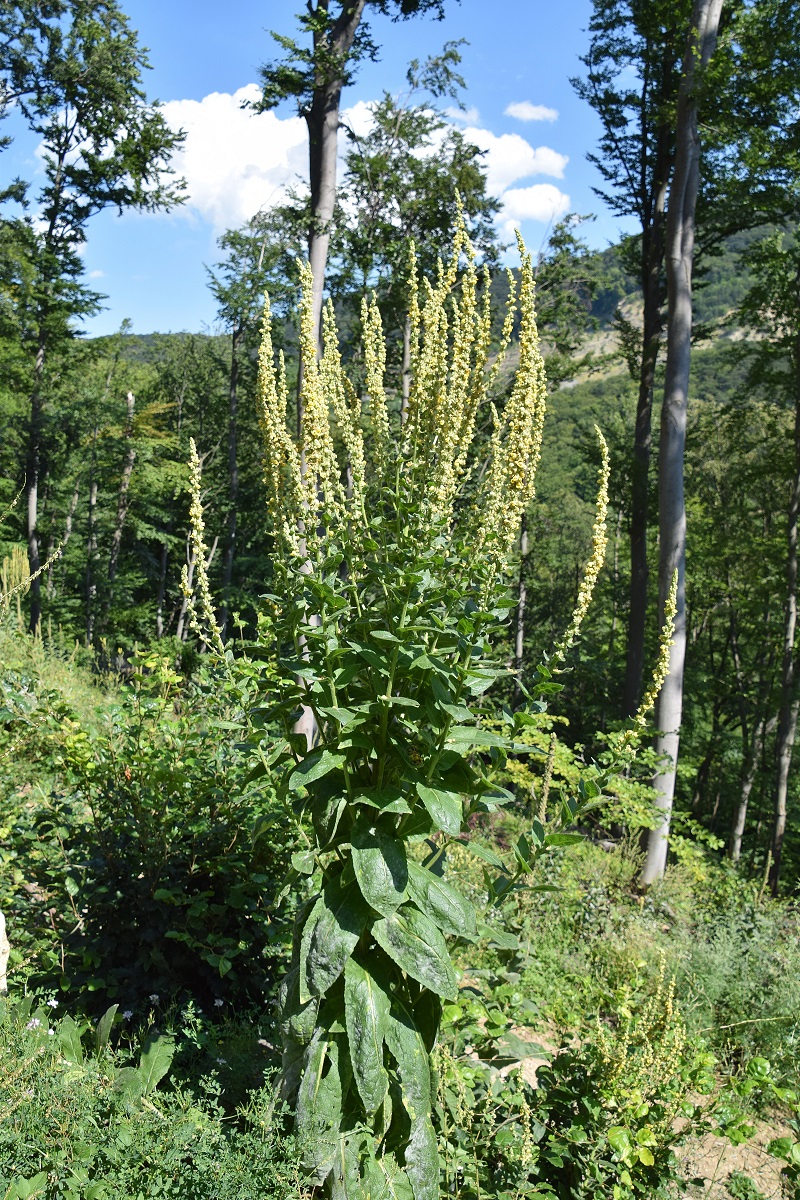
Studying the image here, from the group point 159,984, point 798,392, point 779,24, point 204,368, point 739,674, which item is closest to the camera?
point 159,984

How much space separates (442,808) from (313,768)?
38cm

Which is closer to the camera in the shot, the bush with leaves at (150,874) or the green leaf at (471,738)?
the green leaf at (471,738)

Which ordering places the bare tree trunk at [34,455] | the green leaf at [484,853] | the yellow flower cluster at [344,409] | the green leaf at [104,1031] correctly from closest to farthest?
the green leaf at [484,853] < the yellow flower cluster at [344,409] < the green leaf at [104,1031] < the bare tree trunk at [34,455]

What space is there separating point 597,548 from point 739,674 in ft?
54.1

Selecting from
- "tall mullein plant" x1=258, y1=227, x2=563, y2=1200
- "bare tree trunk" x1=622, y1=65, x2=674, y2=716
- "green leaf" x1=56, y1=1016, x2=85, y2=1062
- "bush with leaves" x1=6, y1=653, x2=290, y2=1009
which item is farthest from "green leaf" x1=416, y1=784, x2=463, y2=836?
"bare tree trunk" x1=622, y1=65, x2=674, y2=716

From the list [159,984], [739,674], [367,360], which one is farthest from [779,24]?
[739,674]

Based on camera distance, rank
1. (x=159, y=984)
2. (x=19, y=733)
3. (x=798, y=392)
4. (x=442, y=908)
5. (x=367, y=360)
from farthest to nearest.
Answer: (x=798, y=392) → (x=19, y=733) → (x=159, y=984) → (x=367, y=360) → (x=442, y=908)

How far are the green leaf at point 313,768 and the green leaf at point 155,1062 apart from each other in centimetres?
124

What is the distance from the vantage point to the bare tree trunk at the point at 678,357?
7883 millimetres

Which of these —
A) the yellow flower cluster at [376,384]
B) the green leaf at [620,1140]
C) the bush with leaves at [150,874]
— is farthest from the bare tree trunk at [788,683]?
the yellow flower cluster at [376,384]

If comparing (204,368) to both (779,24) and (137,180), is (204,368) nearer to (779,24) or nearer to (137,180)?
(137,180)

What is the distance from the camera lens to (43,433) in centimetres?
1764

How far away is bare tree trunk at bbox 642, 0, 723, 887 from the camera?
7883 millimetres

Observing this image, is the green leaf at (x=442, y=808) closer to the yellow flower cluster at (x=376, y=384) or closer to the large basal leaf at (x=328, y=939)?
the large basal leaf at (x=328, y=939)
